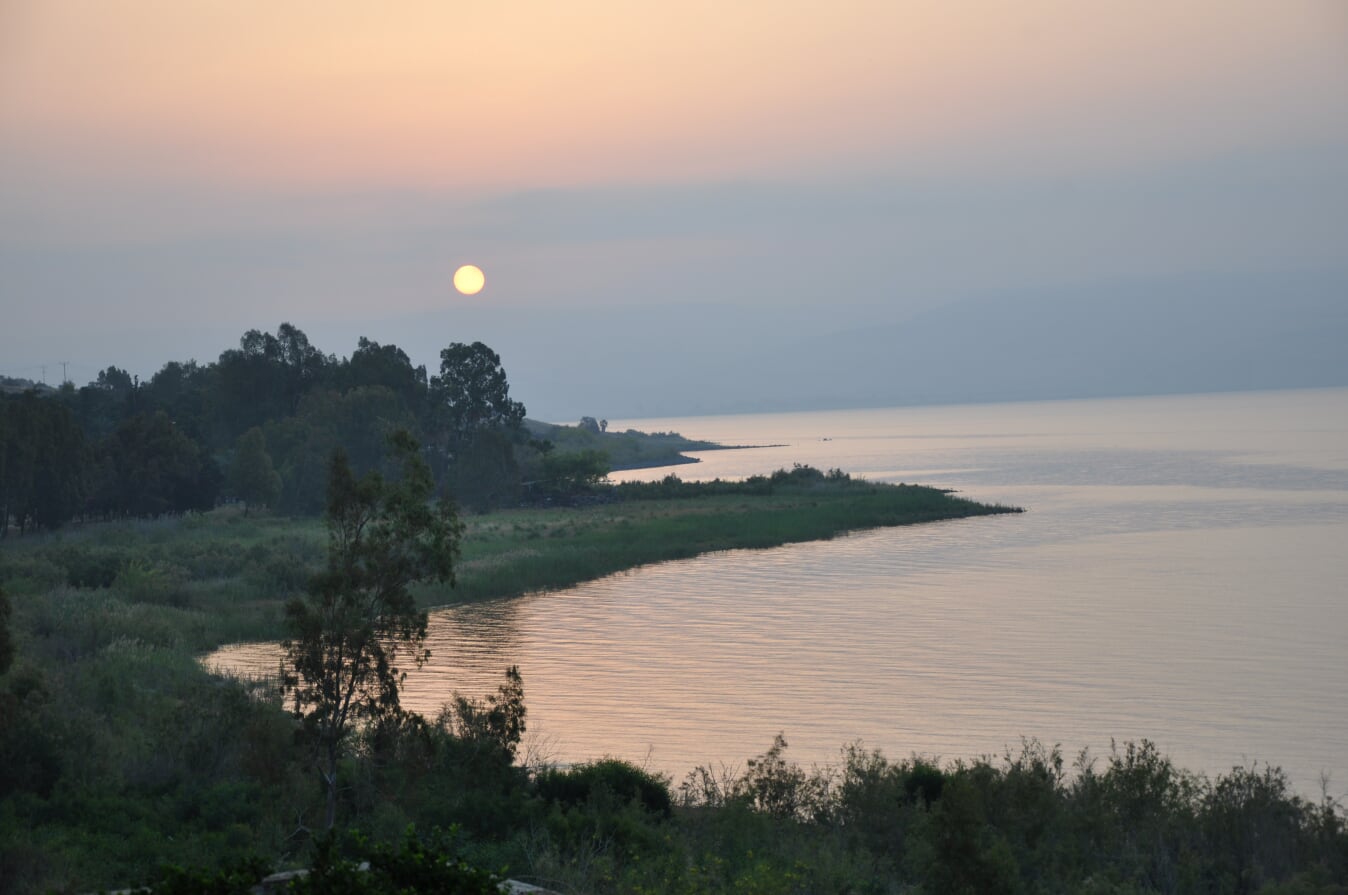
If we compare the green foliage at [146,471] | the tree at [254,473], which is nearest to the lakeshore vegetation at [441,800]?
the green foliage at [146,471]

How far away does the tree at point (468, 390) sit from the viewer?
3580 inches

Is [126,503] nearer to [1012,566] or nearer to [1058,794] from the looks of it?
[1012,566]

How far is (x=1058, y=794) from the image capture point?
15.0 m

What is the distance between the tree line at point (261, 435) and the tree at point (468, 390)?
0.09m

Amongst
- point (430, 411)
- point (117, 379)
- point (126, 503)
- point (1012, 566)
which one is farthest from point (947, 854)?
point (117, 379)

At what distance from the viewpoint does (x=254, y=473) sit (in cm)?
6950

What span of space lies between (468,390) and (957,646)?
6452cm

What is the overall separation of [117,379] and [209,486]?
7844cm

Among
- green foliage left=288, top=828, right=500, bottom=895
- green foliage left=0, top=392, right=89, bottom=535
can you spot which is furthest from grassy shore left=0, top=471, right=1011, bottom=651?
green foliage left=288, top=828, right=500, bottom=895

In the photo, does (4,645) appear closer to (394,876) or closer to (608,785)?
(608,785)

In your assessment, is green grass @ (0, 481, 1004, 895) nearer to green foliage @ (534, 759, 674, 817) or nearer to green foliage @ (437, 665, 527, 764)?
green foliage @ (437, 665, 527, 764)

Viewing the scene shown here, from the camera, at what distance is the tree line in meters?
58.3

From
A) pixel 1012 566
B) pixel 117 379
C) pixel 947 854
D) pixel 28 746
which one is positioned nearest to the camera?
pixel 947 854

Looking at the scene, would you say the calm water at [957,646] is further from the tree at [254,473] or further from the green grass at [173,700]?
the tree at [254,473]
